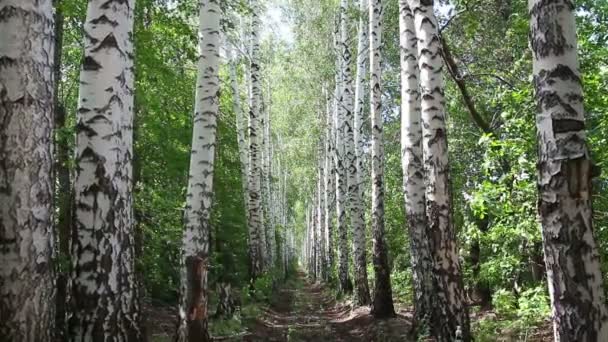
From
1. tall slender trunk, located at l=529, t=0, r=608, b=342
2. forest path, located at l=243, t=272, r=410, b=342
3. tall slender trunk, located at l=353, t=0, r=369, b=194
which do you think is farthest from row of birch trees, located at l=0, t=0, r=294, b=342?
tall slender trunk, located at l=353, t=0, r=369, b=194

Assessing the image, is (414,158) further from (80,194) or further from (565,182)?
(80,194)

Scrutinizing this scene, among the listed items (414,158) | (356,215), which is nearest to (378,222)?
(356,215)

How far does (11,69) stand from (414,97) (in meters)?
6.36

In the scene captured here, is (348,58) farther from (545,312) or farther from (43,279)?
(43,279)

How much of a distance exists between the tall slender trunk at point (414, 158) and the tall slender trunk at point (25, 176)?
19.9ft

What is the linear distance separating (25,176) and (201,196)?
4.65 metres

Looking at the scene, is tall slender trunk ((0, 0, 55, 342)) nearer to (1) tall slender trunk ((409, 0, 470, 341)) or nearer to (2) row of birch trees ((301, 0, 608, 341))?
(2) row of birch trees ((301, 0, 608, 341))

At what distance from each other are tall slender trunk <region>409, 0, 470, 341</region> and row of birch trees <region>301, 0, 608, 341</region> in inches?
0.5

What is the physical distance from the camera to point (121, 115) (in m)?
4.46

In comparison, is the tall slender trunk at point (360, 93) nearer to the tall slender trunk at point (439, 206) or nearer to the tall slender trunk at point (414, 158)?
the tall slender trunk at point (414, 158)

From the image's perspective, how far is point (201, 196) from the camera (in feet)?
25.1

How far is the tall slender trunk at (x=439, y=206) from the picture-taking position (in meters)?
6.39

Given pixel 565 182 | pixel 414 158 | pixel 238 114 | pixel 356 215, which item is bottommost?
pixel 565 182

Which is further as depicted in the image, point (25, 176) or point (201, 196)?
point (201, 196)
